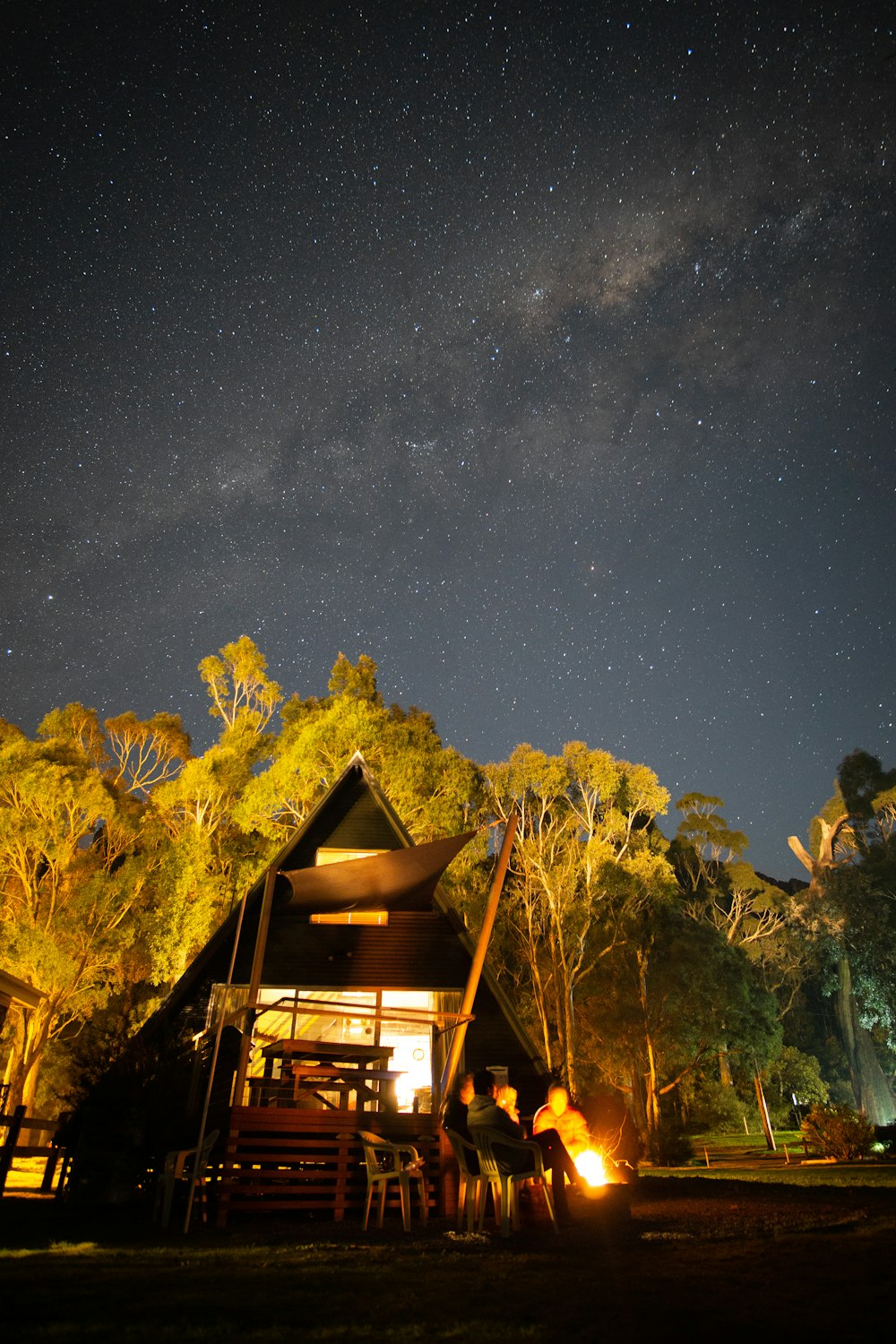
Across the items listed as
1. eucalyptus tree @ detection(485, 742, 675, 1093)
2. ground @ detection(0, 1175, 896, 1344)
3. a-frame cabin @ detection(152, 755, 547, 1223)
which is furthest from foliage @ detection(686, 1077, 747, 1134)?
ground @ detection(0, 1175, 896, 1344)

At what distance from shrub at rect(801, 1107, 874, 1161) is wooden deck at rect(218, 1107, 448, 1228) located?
1285 centimetres

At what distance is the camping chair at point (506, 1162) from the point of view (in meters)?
5.40

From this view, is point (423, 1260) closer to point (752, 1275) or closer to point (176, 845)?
point (752, 1275)

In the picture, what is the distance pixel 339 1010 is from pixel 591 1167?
578 centimetres

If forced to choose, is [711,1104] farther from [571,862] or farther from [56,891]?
[56,891]

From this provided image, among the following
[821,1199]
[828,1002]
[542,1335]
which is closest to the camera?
[542,1335]

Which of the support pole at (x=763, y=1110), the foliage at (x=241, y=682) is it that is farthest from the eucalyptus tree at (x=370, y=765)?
the support pole at (x=763, y=1110)

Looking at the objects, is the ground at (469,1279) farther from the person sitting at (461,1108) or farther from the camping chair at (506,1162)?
the person sitting at (461,1108)

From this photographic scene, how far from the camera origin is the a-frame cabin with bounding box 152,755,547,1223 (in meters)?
7.32

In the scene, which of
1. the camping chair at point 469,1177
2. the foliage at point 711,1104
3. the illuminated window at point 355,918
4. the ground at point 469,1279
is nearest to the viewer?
the ground at point 469,1279

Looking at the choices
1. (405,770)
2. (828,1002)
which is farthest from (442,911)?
(828,1002)

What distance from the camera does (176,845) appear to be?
17719 millimetres

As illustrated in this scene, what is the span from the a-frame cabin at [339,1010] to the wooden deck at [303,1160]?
15mm

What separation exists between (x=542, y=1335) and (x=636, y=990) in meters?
26.4
